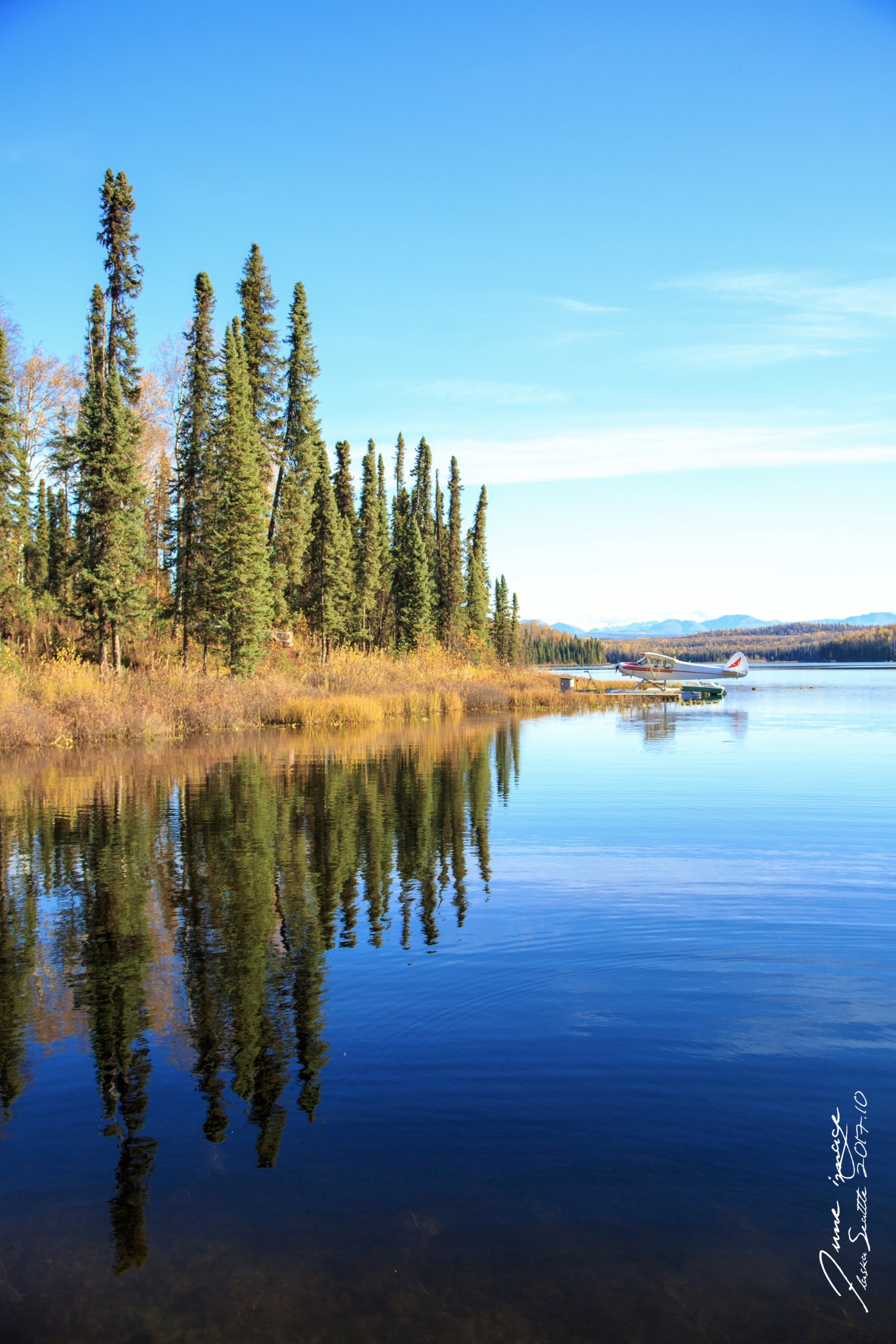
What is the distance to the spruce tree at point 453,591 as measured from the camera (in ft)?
250

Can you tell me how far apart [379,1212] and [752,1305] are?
67.0 inches

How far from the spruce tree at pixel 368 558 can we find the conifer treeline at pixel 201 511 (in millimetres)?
148

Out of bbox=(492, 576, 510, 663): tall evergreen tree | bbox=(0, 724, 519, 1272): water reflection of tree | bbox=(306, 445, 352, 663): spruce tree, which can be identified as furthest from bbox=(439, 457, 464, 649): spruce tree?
bbox=(0, 724, 519, 1272): water reflection of tree

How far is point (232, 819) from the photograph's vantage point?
601 inches

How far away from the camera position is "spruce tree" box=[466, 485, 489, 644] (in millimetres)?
85375

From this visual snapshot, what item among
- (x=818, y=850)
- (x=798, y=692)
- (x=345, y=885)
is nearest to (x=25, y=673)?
(x=345, y=885)

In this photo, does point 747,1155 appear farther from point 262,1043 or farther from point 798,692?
point 798,692

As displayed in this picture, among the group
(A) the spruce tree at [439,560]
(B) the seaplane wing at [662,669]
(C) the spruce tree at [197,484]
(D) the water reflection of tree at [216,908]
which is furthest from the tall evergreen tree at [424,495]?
(D) the water reflection of tree at [216,908]

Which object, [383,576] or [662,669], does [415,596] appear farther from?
[662,669]

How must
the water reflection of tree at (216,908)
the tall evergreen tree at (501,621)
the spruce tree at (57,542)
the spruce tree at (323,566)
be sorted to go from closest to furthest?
the water reflection of tree at (216,908)
the spruce tree at (57,542)
the spruce tree at (323,566)
the tall evergreen tree at (501,621)

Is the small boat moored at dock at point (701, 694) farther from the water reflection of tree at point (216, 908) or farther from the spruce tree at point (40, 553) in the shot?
the water reflection of tree at point (216, 908)
